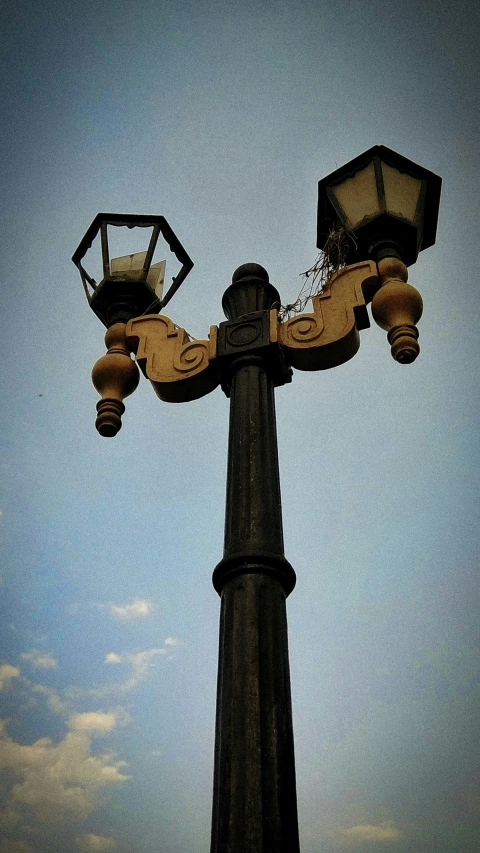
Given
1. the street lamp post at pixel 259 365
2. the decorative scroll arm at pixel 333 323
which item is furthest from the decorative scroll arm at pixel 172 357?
the decorative scroll arm at pixel 333 323

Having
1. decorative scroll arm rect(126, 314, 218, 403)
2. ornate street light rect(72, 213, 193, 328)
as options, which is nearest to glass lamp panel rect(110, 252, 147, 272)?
ornate street light rect(72, 213, 193, 328)

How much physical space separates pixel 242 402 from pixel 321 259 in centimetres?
116

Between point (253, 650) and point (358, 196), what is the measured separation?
95.1 inches

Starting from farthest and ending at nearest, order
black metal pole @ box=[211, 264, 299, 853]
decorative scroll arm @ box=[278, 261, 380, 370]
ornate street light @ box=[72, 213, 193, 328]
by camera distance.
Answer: ornate street light @ box=[72, 213, 193, 328], decorative scroll arm @ box=[278, 261, 380, 370], black metal pole @ box=[211, 264, 299, 853]

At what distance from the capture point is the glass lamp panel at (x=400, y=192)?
3.34 meters

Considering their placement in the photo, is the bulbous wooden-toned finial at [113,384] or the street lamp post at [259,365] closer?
the street lamp post at [259,365]

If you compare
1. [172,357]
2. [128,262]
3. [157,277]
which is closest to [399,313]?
[172,357]

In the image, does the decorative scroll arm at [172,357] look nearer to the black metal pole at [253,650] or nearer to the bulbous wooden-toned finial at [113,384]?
the bulbous wooden-toned finial at [113,384]

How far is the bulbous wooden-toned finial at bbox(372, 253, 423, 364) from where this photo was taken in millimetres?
2820

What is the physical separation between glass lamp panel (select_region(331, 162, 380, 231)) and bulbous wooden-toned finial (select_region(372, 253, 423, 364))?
0.49 meters

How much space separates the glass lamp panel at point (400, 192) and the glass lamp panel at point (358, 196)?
0.06 metres

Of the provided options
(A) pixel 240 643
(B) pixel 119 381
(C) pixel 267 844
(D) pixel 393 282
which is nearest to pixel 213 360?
(B) pixel 119 381

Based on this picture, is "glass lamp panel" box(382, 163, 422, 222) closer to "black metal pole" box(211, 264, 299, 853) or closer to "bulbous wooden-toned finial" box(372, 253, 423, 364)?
"bulbous wooden-toned finial" box(372, 253, 423, 364)

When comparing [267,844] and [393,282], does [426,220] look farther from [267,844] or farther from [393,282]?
[267,844]
